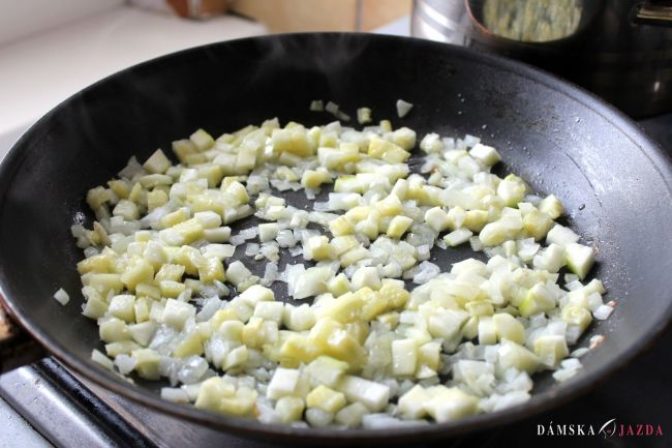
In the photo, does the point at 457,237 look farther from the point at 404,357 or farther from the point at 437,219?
the point at 404,357

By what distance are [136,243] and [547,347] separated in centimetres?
61

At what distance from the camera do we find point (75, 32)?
190 cm

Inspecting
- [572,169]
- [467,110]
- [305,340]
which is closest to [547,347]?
[305,340]

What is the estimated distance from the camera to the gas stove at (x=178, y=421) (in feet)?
2.93

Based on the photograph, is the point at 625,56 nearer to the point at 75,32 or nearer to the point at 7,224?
the point at 7,224

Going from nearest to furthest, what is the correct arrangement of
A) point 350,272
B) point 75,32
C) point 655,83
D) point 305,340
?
1. point 305,340
2. point 350,272
3. point 655,83
4. point 75,32

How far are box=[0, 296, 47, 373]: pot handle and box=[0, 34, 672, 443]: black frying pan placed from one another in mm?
Answer: 14

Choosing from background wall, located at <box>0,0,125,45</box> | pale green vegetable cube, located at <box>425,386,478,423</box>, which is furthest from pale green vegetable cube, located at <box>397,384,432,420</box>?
background wall, located at <box>0,0,125,45</box>

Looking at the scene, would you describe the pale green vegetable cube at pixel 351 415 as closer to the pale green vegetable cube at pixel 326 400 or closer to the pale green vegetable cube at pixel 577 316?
the pale green vegetable cube at pixel 326 400

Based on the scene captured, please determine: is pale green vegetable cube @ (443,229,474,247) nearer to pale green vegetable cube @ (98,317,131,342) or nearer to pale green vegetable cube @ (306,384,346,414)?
pale green vegetable cube @ (306,384,346,414)

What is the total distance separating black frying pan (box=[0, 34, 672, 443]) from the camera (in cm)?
87

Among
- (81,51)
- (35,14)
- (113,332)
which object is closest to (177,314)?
(113,332)

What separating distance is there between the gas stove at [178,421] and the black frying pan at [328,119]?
0.16ft

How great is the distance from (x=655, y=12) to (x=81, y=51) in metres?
1.28
